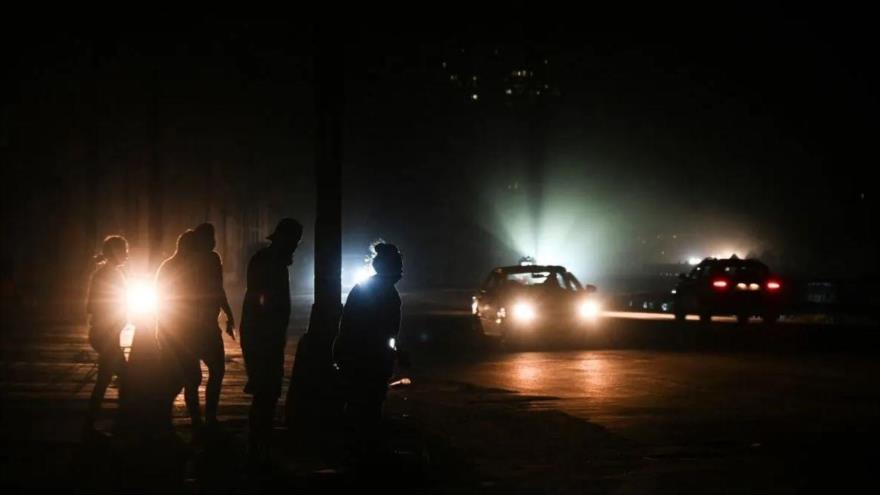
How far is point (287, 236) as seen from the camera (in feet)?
39.0

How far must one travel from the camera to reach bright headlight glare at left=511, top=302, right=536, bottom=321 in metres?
27.4

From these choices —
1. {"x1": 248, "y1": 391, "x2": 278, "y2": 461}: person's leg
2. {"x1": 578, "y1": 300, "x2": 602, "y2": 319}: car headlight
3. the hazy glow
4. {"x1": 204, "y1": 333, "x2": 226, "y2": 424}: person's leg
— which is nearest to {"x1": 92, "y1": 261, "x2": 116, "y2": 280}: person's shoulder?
{"x1": 204, "y1": 333, "x2": 226, "y2": 424}: person's leg

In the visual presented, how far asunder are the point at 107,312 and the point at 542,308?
47.0ft

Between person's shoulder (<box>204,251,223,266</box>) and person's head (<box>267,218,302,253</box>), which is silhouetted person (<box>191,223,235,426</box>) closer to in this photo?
person's shoulder (<box>204,251,223,266</box>)

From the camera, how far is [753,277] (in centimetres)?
3500

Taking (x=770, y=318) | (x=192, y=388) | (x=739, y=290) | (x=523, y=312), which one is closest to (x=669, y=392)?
(x=192, y=388)

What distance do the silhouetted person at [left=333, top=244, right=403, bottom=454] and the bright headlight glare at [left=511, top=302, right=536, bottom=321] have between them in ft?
54.1

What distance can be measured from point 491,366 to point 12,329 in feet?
45.2

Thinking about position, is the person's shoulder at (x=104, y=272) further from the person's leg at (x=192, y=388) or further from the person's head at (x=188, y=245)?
the person's leg at (x=192, y=388)

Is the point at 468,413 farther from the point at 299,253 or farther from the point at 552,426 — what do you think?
the point at 299,253

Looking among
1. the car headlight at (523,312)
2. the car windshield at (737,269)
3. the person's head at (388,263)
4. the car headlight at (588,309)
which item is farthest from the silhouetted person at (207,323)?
the car windshield at (737,269)

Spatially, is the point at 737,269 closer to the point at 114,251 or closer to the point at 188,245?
the point at 114,251

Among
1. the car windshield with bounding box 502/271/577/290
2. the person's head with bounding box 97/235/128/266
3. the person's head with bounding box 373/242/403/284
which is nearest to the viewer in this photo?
the person's head with bounding box 373/242/403/284

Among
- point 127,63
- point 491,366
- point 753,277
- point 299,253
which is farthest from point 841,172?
point 491,366
